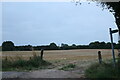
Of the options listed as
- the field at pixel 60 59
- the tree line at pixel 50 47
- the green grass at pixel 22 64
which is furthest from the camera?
the tree line at pixel 50 47

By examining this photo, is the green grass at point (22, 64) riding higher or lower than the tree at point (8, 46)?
lower

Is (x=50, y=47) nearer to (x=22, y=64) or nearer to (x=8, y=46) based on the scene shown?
(x=8, y=46)

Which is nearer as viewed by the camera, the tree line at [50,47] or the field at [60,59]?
the field at [60,59]

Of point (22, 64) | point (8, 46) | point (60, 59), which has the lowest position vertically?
point (22, 64)

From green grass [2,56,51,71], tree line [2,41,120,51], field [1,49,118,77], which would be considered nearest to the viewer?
field [1,49,118,77]

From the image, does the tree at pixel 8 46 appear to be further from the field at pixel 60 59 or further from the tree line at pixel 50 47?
the field at pixel 60 59

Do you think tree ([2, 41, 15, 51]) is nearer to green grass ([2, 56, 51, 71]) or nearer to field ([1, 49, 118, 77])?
field ([1, 49, 118, 77])

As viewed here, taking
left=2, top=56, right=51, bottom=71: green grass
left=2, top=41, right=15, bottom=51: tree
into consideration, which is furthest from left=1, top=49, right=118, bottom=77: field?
left=2, top=41, right=15, bottom=51: tree

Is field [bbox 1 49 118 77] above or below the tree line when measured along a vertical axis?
below

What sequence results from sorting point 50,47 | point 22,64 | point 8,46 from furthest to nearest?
1. point 50,47
2. point 8,46
3. point 22,64

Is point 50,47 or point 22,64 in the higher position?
point 50,47

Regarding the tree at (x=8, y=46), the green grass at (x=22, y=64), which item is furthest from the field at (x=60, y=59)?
the tree at (x=8, y=46)

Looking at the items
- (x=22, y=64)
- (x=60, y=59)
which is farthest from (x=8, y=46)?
(x=22, y=64)

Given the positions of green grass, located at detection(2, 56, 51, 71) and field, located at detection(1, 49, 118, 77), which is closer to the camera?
field, located at detection(1, 49, 118, 77)
